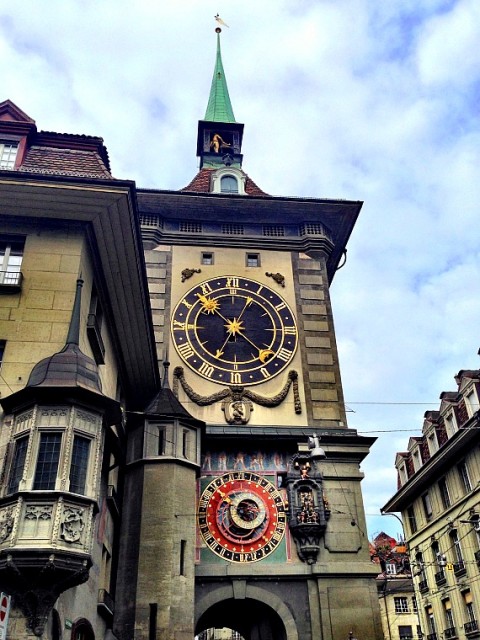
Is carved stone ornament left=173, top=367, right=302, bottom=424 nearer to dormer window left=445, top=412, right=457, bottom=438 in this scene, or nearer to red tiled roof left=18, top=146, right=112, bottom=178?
red tiled roof left=18, top=146, right=112, bottom=178

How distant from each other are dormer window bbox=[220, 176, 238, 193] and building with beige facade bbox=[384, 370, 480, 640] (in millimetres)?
15130

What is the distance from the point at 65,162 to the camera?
16.1 m

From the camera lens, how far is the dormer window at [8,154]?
53.5ft

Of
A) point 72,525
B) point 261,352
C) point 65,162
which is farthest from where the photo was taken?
point 261,352

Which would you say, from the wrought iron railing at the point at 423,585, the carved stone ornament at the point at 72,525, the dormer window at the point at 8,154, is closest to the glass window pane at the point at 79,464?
the carved stone ornament at the point at 72,525

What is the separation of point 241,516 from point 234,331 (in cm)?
729

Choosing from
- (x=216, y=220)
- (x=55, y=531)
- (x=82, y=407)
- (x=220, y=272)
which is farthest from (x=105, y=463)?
(x=216, y=220)

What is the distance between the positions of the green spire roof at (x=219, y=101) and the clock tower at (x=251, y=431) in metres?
9.04

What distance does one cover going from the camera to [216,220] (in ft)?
91.8

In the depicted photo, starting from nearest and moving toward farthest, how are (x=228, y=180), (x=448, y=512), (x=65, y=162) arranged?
1. (x=65, y=162)
2. (x=228, y=180)
3. (x=448, y=512)

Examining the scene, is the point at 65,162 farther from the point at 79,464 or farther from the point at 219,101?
the point at 219,101

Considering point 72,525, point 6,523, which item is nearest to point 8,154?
point 6,523

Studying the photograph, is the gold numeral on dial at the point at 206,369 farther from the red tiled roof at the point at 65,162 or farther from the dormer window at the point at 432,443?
the dormer window at the point at 432,443

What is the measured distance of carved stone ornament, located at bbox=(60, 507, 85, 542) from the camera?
35.5ft
